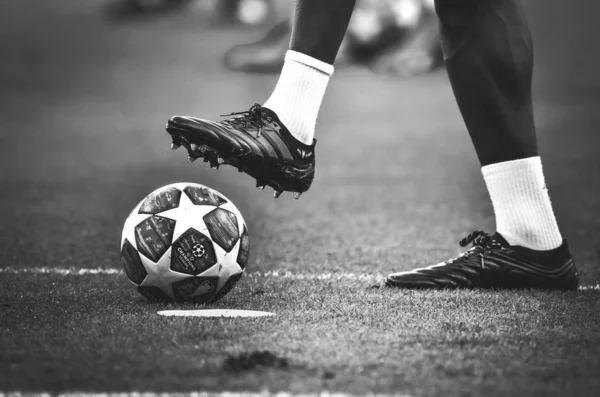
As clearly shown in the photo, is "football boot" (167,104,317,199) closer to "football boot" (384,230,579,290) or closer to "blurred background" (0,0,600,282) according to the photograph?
"football boot" (384,230,579,290)

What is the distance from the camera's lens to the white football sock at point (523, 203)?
347 centimetres

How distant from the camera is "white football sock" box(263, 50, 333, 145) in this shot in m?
3.23

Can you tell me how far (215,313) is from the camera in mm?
2990

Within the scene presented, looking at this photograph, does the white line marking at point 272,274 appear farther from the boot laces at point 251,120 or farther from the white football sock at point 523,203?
the boot laces at point 251,120

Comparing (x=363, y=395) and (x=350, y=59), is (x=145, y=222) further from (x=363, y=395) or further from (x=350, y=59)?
(x=350, y=59)

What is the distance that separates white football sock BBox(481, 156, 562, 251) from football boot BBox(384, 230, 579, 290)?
4 cm

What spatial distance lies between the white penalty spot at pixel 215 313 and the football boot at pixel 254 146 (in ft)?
1.44

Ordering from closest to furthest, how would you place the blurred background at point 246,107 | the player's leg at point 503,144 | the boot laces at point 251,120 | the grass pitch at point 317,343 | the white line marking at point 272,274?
the grass pitch at point 317,343, the boot laces at point 251,120, the player's leg at point 503,144, the white line marking at point 272,274, the blurred background at point 246,107

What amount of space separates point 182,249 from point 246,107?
632 inches

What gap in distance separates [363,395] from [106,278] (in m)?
2.17

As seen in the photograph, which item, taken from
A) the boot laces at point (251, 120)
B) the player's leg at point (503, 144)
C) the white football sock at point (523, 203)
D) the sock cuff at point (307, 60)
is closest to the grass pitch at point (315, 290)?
the player's leg at point (503, 144)

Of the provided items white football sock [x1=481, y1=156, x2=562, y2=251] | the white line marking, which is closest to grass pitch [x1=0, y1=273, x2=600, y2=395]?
white football sock [x1=481, y1=156, x2=562, y2=251]

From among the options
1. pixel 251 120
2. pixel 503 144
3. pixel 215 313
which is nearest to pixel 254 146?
pixel 251 120

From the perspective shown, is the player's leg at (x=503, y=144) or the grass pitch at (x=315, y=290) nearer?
the grass pitch at (x=315, y=290)
